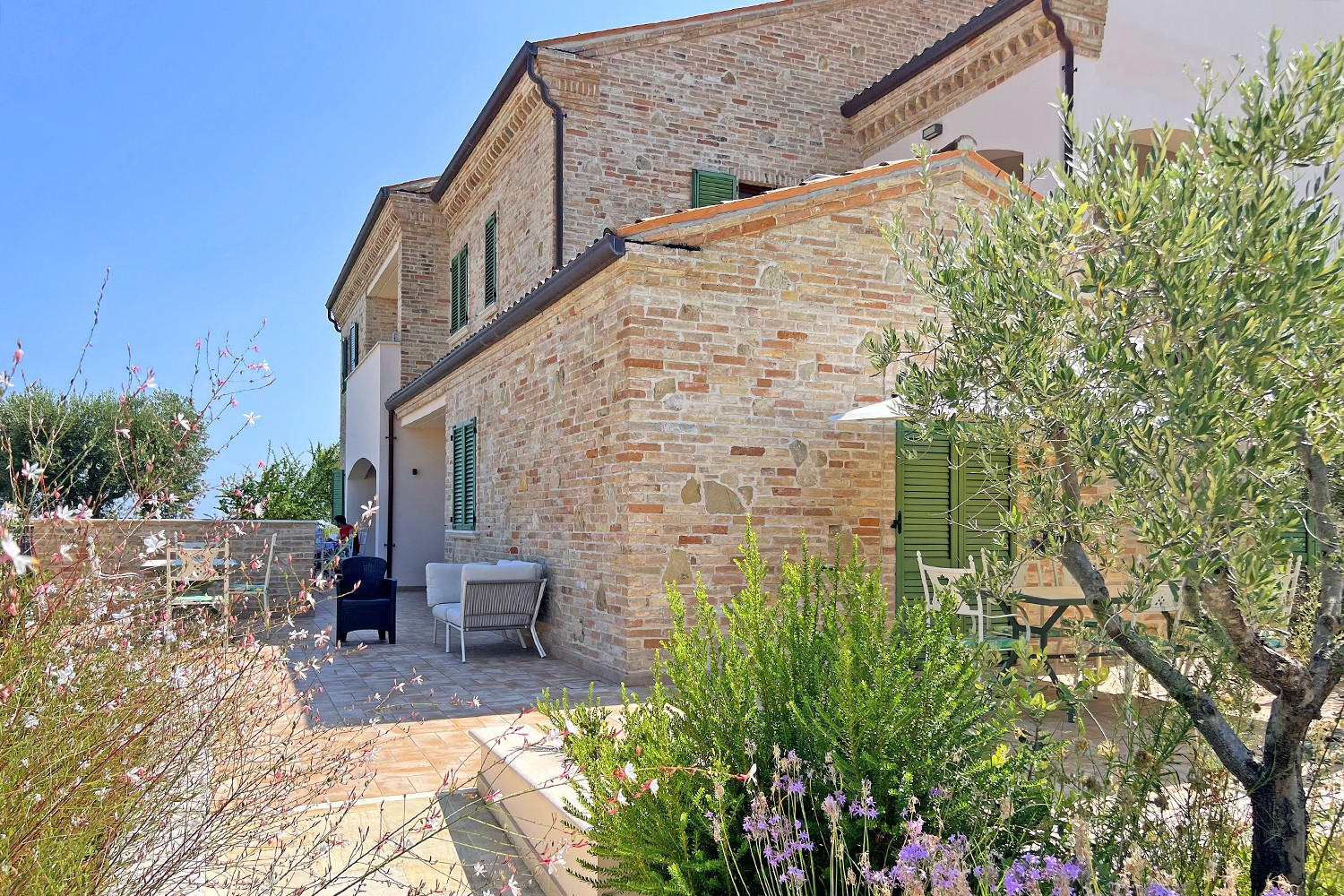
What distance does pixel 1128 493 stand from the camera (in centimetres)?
222

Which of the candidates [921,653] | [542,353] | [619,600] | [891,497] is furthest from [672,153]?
[921,653]

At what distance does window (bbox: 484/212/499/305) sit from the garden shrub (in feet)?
38.0

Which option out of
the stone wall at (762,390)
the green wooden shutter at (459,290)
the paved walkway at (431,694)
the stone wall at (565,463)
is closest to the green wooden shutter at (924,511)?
the stone wall at (762,390)

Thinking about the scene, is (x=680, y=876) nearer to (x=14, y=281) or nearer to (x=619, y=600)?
(x=14, y=281)

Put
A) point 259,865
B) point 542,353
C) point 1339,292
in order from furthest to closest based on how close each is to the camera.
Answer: point 542,353 < point 259,865 < point 1339,292

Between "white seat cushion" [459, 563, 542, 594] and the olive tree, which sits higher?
the olive tree

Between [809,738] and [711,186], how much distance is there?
10838 mm

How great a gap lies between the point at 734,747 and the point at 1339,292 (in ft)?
6.44

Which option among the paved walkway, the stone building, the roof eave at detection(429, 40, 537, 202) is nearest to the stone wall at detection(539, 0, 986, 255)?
the stone building

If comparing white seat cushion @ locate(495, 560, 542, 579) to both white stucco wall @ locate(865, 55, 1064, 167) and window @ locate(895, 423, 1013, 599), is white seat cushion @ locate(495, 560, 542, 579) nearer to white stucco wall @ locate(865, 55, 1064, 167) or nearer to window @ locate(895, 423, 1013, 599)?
window @ locate(895, 423, 1013, 599)

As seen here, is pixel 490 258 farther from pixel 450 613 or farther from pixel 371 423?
pixel 450 613

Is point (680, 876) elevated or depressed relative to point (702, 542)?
depressed

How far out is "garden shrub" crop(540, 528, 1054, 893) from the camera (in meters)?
2.49

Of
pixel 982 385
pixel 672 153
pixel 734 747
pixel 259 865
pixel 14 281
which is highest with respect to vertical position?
pixel 672 153
